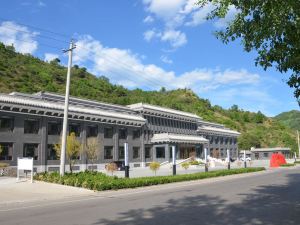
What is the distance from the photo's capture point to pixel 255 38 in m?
11.8

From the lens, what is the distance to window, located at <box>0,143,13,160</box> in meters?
42.6

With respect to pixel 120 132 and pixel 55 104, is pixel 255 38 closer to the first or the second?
pixel 55 104

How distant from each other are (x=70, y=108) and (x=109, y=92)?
82239 millimetres

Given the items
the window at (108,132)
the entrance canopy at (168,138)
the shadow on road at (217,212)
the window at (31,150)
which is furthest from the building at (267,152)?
the shadow on road at (217,212)

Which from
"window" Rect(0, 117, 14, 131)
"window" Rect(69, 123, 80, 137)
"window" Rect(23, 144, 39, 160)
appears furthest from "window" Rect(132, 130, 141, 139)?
"window" Rect(0, 117, 14, 131)

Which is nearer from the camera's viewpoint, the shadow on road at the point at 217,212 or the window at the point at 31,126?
the shadow on road at the point at 217,212

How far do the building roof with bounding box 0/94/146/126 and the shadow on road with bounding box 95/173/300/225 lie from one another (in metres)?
31.7

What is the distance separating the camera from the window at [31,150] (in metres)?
45.3

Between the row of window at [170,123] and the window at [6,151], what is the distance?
2912 centimetres

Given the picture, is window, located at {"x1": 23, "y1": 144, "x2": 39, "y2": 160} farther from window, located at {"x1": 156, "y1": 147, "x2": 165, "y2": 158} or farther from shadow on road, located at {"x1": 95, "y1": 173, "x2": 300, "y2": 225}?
shadow on road, located at {"x1": 95, "y1": 173, "x2": 300, "y2": 225}

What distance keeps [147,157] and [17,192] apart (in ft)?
150

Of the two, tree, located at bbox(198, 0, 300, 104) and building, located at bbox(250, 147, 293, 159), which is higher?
tree, located at bbox(198, 0, 300, 104)

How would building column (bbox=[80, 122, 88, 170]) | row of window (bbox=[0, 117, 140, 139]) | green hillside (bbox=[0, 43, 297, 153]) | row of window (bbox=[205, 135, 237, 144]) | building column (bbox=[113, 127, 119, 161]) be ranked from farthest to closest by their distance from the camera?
green hillside (bbox=[0, 43, 297, 153]) < row of window (bbox=[205, 135, 237, 144]) < building column (bbox=[113, 127, 119, 161]) < building column (bbox=[80, 122, 88, 170]) < row of window (bbox=[0, 117, 140, 139])

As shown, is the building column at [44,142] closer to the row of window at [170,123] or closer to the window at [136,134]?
the window at [136,134]
